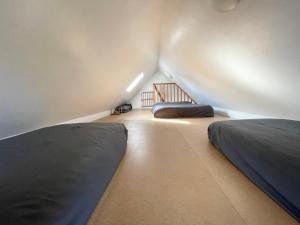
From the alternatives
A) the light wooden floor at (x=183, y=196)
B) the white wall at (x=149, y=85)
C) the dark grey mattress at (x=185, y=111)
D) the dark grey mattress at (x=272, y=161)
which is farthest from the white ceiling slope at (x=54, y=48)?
the white wall at (x=149, y=85)

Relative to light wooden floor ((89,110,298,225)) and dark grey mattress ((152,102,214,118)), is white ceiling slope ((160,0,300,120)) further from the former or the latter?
dark grey mattress ((152,102,214,118))

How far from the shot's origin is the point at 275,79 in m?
1.75

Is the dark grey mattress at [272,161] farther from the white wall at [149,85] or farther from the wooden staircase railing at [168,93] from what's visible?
the white wall at [149,85]

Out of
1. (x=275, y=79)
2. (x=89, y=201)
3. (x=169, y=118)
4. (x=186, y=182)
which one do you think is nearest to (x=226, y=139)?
(x=186, y=182)

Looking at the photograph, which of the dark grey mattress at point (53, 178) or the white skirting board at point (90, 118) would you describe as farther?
the white skirting board at point (90, 118)

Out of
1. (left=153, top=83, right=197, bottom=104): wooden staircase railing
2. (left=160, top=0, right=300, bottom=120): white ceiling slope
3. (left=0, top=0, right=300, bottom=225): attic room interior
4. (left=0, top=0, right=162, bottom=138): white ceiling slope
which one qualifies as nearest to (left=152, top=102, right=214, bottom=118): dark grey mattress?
(left=160, top=0, right=300, bottom=120): white ceiling slope

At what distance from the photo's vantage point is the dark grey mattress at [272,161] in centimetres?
76

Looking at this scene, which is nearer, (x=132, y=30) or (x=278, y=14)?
(x=278, y=14)

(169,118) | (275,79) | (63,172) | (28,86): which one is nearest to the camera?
(63,172)

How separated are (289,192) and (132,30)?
2.38m

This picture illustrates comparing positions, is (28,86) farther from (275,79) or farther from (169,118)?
(169,118)

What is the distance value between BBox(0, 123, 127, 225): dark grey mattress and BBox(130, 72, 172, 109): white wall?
6.39 meters

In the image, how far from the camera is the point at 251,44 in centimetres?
155

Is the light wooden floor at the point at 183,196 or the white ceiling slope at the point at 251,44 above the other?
the white ceiling slope at the point at 251,44
